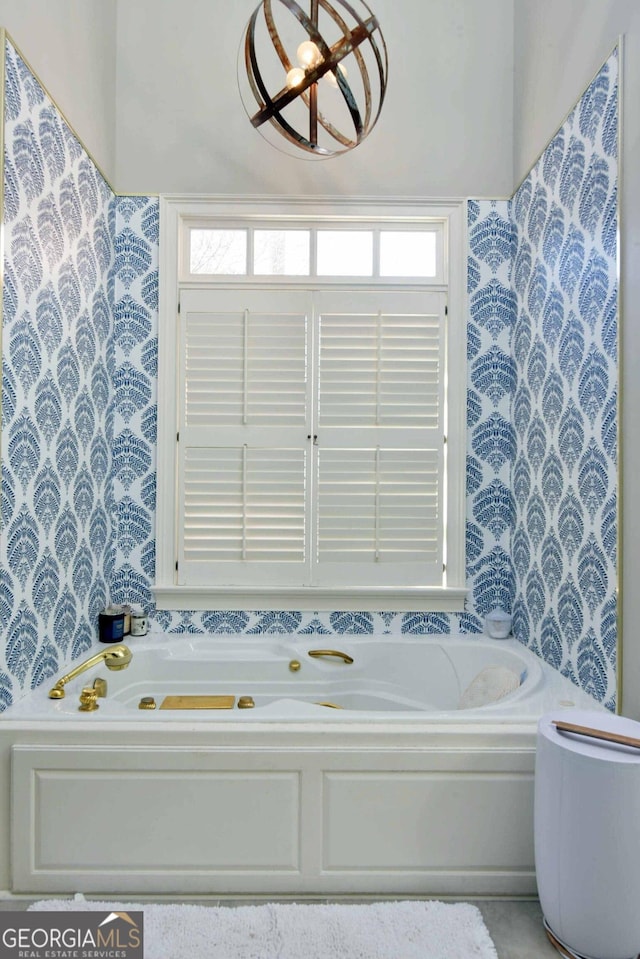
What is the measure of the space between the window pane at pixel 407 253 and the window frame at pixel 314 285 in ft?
0.21

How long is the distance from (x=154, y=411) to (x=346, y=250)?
3.66 ft

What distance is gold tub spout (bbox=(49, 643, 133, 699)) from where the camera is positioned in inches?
79.1

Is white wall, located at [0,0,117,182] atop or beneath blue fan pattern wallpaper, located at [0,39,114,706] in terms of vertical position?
atop

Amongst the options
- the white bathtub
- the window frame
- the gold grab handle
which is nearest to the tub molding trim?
the window frame

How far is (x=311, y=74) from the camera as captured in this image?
1788 millimetres

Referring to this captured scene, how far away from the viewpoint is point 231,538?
2.68 meters

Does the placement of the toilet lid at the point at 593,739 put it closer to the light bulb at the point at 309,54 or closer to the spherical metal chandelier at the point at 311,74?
the spherical metal chandelier at the point at 311,74

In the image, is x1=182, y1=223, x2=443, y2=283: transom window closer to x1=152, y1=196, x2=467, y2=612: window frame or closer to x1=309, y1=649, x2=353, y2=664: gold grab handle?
x1=152, y1=196, x2=467, y2=612: window frame

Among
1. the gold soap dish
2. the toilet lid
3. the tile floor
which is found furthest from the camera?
the gold soap dish

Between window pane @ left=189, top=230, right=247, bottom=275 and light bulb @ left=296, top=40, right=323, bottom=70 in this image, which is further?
window pane @ left=189, top=230, right=247, bottom=275

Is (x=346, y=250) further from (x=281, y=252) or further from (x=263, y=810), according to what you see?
(x=263, y=810)

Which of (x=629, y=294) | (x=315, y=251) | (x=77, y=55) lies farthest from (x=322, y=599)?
(x=77, y=55)

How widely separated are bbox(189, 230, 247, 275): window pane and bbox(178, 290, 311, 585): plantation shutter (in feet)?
0.67

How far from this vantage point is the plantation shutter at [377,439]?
2.68 meters
